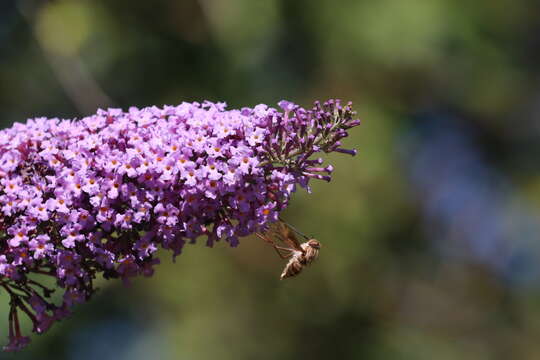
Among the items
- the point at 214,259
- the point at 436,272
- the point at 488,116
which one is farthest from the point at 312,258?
the point at 488,116

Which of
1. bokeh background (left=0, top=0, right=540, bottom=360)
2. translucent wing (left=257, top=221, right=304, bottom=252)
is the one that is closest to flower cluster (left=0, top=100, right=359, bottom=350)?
translucent wing (left=257, top=221, right=304, bottom=252)

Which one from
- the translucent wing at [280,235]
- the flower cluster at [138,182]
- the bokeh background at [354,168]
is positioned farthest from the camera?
the bokeh background at [354,168]

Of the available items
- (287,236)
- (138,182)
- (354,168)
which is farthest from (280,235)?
(354,168)

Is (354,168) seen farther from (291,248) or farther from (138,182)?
(138,182)

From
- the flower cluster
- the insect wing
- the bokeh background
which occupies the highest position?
the bokeh background

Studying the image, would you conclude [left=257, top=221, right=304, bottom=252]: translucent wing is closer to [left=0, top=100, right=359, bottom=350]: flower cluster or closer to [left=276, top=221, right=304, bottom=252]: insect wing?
[left=276, top=221, right=304, bottom=252]: insect wing

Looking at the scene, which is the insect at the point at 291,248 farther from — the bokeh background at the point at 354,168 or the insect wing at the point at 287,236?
the bokeh background at the point at 354,168

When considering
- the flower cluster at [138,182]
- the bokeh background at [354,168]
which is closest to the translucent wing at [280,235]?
the flower cluster at [138,182]

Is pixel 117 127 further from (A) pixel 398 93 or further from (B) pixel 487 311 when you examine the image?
(B) pixel 487 311
